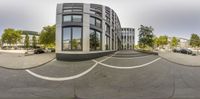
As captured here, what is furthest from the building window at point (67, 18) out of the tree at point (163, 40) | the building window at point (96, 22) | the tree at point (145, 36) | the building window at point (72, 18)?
the tree at point (163, 40)

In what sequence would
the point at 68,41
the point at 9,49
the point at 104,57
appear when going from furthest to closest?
the point at 9,49 < the point at 104,57 < the point at 68,41

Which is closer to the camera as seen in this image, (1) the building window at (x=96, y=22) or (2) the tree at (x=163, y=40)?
(1) the building window at (x=96, y=22)

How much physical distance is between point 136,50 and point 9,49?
153 centimetres

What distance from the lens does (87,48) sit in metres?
1.19

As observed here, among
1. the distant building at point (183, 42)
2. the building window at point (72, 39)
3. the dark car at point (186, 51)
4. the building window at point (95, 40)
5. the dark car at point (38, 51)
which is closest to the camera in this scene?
the building window at point (72, 39)

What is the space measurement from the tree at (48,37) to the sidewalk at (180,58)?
50.9 inches

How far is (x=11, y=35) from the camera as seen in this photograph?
139 centimetres

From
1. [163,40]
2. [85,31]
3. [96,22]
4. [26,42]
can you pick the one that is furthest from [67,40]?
[163,40]

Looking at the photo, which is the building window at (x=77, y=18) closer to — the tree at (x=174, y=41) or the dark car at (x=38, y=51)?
the dark car at (x=38, y=51)

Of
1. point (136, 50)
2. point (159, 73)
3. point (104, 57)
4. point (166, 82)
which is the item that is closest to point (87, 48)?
point (104, 57)

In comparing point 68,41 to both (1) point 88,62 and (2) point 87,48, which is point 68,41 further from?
(1) point 88,62

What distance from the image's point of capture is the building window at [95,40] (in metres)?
1.22

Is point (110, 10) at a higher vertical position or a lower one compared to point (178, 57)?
higher

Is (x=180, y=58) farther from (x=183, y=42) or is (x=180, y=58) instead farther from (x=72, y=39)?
(x=72, y=39)
